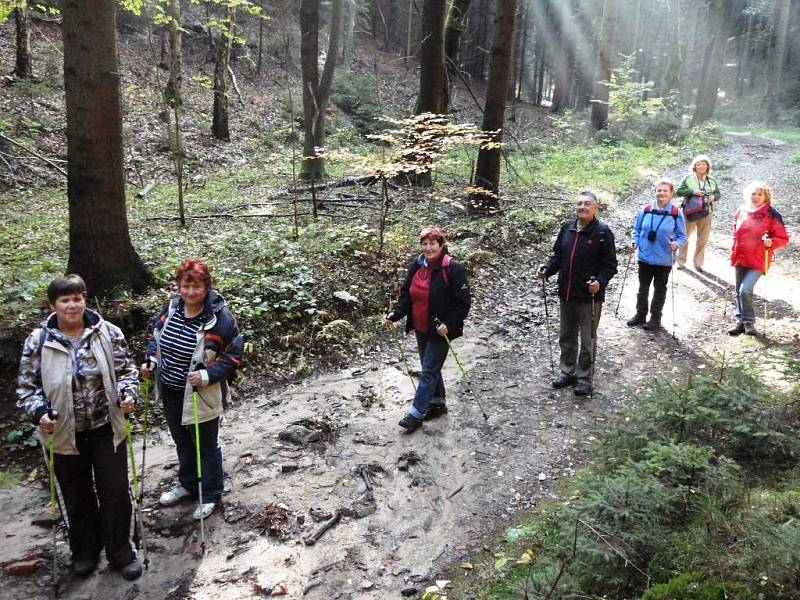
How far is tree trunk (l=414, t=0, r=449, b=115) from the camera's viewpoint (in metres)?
13.7

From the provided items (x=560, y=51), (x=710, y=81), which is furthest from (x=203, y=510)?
(x=560, y=51)

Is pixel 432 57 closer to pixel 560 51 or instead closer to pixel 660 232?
pixel 660 232

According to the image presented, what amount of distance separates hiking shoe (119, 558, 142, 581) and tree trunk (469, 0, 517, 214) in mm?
10115

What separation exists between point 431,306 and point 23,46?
18565 millimetres

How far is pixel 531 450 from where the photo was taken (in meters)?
5.72

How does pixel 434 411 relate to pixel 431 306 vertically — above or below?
below

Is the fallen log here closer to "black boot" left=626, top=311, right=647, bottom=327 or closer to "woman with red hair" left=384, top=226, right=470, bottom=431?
"woman with red hair" left=384, top=226, right=470, bottom=431

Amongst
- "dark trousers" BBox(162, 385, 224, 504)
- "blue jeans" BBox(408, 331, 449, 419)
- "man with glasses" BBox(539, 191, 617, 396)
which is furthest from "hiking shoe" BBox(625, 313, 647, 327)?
"dark trousers" BBox(162, 385, 224, 504)

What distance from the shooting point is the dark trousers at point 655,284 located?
26.8ft

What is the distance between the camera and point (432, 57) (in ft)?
45.3

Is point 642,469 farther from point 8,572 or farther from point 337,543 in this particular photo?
point 8,572

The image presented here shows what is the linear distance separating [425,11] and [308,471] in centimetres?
1232

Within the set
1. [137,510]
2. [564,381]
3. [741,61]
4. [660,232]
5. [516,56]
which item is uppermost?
[741,61]

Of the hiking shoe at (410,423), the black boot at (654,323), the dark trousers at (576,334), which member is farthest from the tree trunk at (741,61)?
the hiking shoe at (410,423)
